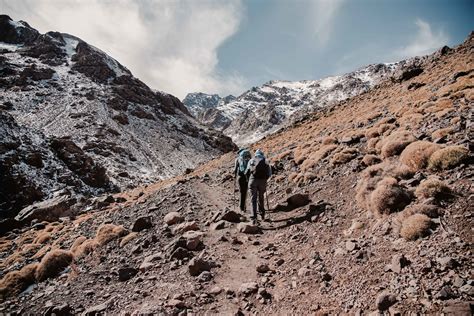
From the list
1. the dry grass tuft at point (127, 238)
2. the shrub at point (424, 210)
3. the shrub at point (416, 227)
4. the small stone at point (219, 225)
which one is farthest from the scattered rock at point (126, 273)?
the shrub at point (424, 210)

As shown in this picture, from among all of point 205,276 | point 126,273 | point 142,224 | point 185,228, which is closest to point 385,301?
point 205,276

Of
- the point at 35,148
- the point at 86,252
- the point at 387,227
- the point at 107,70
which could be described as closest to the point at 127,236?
the point at 86,252

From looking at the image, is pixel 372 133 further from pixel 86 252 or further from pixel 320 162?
pixel 86 252

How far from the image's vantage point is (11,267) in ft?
47.2

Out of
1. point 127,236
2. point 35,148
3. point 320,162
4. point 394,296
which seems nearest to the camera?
point 394,296

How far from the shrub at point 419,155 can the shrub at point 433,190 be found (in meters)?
1.85

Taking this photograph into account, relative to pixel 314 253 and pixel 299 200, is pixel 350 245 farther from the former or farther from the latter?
pixel 299 200

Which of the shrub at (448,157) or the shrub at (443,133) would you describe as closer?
the shrub at (448,157)

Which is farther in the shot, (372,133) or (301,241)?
(372,133)

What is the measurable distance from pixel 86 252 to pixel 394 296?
37.5 ft

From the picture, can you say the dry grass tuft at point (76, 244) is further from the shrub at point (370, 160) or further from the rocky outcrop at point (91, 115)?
the rocky outcrop at point (91, 115)

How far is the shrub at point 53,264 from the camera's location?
11195mm

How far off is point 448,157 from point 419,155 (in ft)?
3.55

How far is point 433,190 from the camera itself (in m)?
7.12
